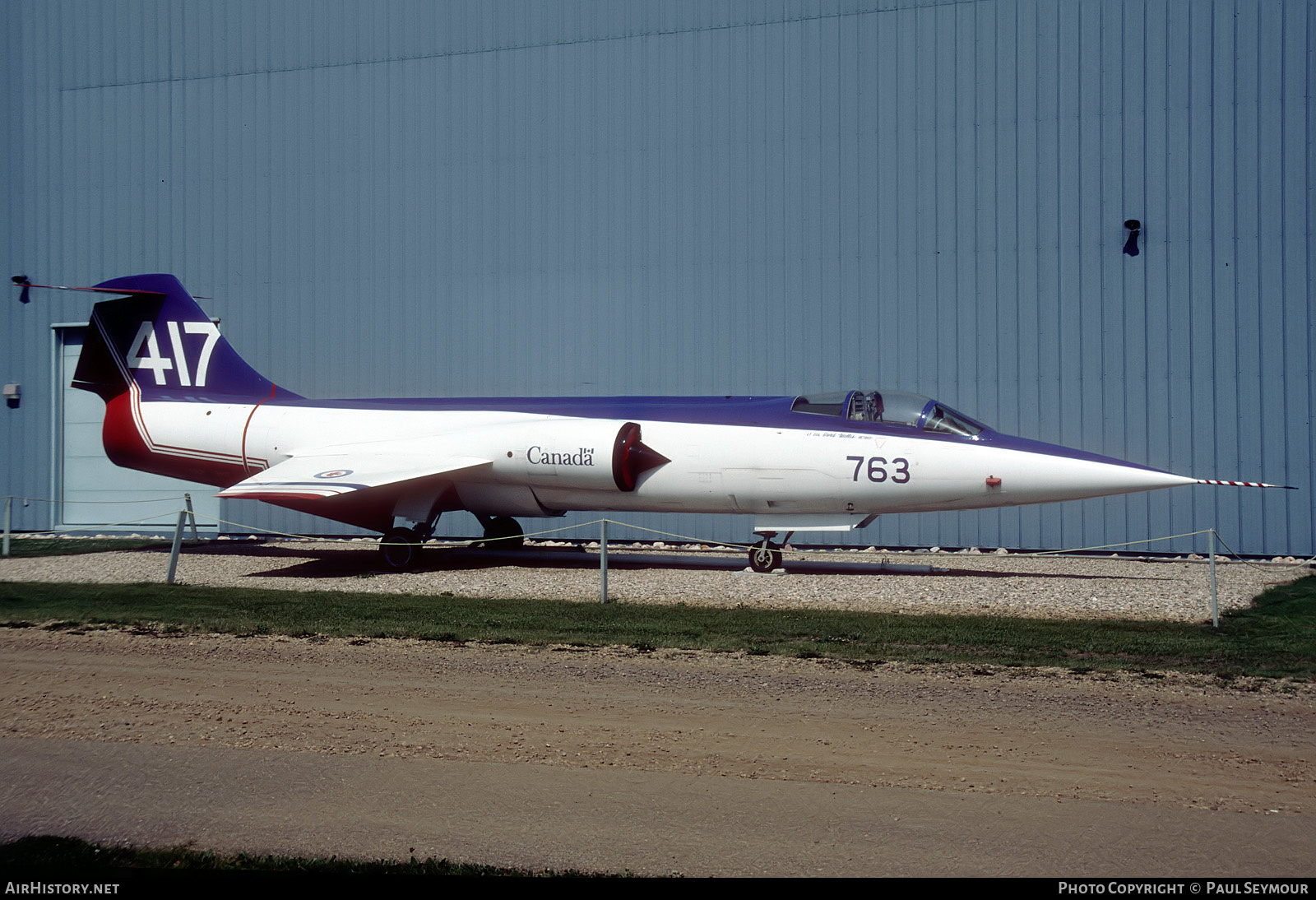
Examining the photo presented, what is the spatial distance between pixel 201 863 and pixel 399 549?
11.5 meters

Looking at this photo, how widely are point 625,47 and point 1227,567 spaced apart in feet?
42.8

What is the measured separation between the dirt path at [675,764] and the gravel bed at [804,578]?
12.3 ft

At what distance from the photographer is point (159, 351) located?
17906 mm

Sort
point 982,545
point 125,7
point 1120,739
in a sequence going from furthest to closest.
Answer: point 125,7 → point 982,545 → point 1120,739

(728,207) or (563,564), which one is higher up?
(728,207)

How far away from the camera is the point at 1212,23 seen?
1614 cm

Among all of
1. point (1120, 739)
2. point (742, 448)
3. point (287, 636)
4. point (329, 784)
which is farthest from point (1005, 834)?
point (742, 448)

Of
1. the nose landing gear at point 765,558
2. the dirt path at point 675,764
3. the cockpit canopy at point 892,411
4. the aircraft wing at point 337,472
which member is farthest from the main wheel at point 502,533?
the dirt path at point 675,764

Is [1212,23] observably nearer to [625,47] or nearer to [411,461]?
[625,47]

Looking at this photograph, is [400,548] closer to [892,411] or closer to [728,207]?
[892,411]

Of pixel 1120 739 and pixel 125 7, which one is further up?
pixel 125 7

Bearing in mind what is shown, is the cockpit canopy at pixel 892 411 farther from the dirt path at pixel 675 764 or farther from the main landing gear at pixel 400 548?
the dirt path at pixel 675 764

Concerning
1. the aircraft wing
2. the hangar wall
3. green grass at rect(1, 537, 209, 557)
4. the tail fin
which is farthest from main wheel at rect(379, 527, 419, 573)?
green grass at rect(1, 537, 209, 557)

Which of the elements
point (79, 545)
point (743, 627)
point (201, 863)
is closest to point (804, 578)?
point (743, 627)
